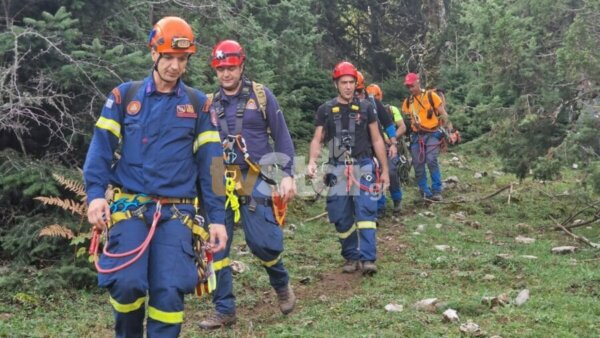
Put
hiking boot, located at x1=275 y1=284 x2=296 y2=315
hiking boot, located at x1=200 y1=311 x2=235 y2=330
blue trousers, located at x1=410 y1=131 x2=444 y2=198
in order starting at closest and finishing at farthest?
hiking boot, located at x1=200 y1=311 x2=235 y2=330 < hiking boot, located at x1=275 y1=284 x2=296 y2=315 < blue trousers, located at x1=410 y1=131 x2=444 y2=198

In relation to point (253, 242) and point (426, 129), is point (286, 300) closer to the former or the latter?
point (253, 242)

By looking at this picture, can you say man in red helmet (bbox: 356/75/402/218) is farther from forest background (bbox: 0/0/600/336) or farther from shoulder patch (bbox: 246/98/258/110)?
shoulder patch (bbox: 246/98/258/110)

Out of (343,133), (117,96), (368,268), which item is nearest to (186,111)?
(117,96)

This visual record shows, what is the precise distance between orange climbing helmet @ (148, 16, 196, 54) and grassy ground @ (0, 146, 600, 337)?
2.62 meters

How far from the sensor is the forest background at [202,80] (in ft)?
23.9

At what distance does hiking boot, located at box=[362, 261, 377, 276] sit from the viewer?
316 inches

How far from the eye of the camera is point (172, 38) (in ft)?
14.7

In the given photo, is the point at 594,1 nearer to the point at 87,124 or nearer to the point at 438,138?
the point at 438,138

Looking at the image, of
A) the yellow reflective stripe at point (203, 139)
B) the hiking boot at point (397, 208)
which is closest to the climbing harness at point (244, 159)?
the yellow reflective stripe at point (203, 139)

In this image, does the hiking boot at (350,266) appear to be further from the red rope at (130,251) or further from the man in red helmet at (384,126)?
the red rope at (130,251)

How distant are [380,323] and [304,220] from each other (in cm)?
579

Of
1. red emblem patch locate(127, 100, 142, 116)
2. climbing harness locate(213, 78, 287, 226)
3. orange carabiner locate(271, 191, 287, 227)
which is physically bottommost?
orange carabiner locate(271, 191, 287, 227)

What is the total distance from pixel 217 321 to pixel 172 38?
276cm

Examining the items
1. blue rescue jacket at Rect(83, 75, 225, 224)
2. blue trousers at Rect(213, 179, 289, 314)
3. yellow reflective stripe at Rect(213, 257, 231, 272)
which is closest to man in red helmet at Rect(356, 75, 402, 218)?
blue trousers at Rect(213, 179, 289, 314)
